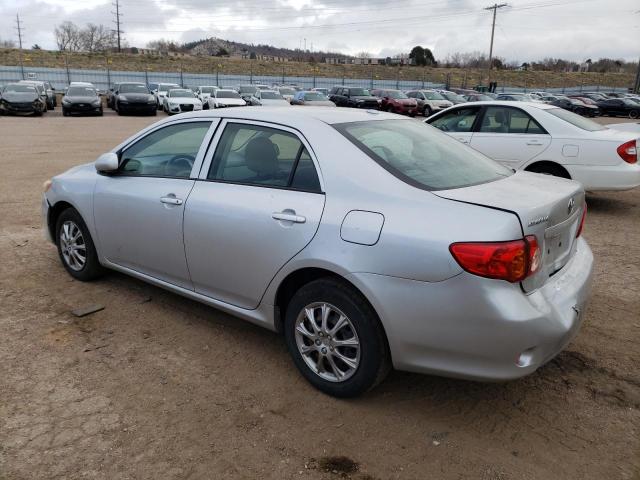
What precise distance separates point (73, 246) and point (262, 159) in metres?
2.30

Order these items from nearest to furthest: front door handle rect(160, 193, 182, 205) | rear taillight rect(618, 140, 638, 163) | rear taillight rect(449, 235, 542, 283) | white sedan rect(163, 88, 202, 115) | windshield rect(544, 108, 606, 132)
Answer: rear taillight rect(449, 235, 542, 283), front door handle rect(160, 193, 182, 205), rear taillight rect(618, 140, 638, 163), windshield rect(544, 108, 606, 132), white sedan rect(163, 88, 202, 115)

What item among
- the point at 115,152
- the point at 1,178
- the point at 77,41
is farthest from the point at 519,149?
the point at 77,41

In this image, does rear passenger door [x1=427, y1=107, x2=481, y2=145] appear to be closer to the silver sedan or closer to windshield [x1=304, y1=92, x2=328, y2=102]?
the silver sedan

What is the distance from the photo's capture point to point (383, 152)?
10.4 feet

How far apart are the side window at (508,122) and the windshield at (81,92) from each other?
24.7m

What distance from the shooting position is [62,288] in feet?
15.5

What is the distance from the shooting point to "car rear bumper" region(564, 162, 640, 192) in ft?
23.7

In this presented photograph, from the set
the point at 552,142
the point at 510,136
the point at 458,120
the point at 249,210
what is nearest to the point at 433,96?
the point at 458,120

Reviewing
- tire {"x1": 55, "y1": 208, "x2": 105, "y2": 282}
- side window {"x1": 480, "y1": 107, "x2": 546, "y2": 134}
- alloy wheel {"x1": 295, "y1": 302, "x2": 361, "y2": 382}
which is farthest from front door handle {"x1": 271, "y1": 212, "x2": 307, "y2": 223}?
side window {"x1": 480, "y1": 107, "x2": 546, "y2": 134}

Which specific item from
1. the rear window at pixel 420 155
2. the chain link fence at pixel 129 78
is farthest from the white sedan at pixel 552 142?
the chain link fence at pixel 129 78

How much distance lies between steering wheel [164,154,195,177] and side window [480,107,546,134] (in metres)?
5.69

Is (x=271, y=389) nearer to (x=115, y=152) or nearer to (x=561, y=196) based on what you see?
(x=561, y=196)

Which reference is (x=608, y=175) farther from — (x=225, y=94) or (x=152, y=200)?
(x=225, y=94)

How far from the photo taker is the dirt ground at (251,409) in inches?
102
